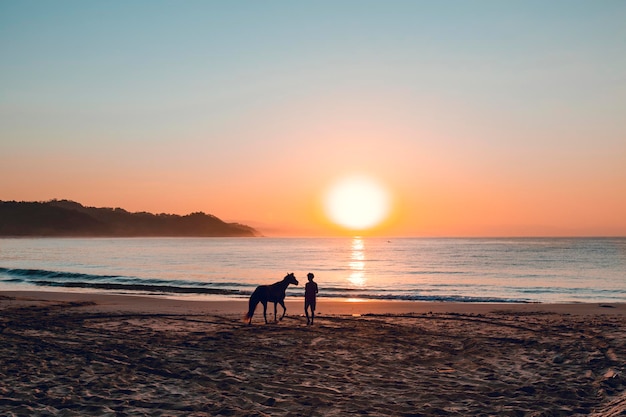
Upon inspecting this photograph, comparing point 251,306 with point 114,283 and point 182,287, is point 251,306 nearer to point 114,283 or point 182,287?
point 182,287

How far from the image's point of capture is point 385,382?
10.4m

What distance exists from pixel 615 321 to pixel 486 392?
41.9ft

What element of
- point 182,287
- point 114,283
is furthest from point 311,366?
point 114,283

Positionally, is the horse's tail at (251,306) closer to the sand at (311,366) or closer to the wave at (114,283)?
the sand at (311,366)

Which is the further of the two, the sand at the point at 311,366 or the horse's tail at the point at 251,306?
the horse's tail at the point at 251,306

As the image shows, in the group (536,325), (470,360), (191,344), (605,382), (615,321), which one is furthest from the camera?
(615,321)

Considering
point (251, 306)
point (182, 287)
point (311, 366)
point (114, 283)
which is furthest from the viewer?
point (114, 283)

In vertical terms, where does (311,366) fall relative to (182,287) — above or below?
above

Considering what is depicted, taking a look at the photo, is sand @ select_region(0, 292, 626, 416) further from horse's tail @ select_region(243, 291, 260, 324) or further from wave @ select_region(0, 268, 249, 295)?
wave @ select_region(0, 268, 249, 295)

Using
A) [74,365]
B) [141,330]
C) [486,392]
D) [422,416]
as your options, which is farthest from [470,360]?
[141,330]

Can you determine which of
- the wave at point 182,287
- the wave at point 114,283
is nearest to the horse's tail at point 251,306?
the wave at point 182,287

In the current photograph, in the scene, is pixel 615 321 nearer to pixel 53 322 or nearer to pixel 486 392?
pixel 486 392

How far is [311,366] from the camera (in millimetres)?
11789

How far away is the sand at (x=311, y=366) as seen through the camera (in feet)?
29.0
